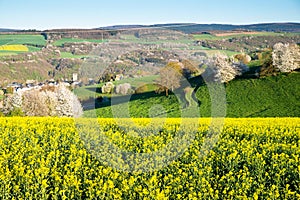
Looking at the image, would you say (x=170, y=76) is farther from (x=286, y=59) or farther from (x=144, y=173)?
(x=144, y=173)

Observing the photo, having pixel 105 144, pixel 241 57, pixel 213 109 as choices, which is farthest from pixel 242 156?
pixel 241 57

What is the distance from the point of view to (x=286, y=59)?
6334 centimetres

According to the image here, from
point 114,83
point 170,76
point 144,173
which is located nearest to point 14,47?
point 114,83

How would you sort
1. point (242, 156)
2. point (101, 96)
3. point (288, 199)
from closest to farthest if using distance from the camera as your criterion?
1. point (288, 199)
2. point (242, 156)
3. point (101, 96)

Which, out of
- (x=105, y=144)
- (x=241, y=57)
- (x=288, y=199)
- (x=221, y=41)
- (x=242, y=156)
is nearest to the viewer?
(x=288, y=199)

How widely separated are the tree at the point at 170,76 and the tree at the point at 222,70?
592 centimetres

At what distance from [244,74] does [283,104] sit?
15063 mm

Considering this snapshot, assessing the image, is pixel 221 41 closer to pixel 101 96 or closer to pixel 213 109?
pixel 101 96

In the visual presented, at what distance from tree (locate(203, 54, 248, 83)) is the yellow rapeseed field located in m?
50.2

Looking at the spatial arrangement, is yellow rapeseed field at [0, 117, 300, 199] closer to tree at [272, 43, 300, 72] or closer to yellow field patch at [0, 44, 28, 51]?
tree at [272, 43, 300, 72]

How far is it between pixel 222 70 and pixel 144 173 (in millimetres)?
58877

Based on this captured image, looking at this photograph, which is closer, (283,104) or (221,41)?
(283,104)

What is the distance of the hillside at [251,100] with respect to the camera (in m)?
54.3

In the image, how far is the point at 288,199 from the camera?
27.0ft
